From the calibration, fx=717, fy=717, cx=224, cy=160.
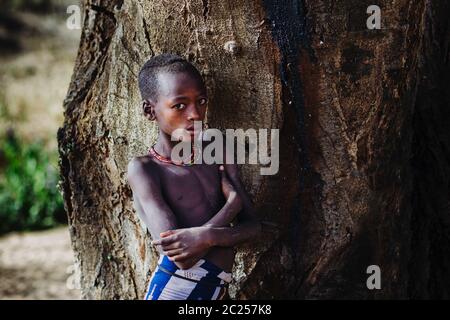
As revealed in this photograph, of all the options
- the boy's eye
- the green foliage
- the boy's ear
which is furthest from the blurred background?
the boy's eye

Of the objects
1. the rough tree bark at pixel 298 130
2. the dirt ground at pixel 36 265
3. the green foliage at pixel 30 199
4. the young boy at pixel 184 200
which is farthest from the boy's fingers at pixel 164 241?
the green foliage at pixel 30 199

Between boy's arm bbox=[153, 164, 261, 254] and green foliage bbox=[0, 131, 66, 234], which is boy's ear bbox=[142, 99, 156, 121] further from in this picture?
green foliage bbox=[0, 131, 66, 234]

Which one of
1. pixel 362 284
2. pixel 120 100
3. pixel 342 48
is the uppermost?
pixel 342 48

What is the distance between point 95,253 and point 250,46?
1357 millimetres

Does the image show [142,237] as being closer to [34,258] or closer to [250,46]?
[250,46]

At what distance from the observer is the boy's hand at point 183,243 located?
8.67ft

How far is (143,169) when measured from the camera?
2.74 m

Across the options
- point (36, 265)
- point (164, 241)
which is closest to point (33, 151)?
point (36, 265)

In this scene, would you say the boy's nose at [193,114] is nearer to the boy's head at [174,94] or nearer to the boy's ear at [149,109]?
the boy's head at [174,94]

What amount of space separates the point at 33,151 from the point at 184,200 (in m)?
4.92

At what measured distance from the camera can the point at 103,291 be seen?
3.61m

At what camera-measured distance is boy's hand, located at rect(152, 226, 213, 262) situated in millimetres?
2643

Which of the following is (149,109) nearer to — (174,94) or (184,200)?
(174,94)

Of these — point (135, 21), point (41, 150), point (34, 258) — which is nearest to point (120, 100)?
point (135, 21)
